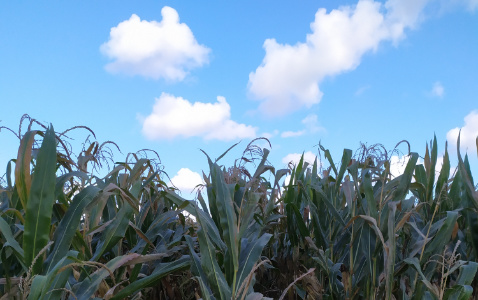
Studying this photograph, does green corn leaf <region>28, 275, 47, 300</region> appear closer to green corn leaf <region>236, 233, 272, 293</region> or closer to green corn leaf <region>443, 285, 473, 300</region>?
green corn leaf <region>236, 233, 272, 293</region>

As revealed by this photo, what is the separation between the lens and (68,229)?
169cm

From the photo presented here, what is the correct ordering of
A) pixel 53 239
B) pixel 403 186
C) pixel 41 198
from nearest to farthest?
pixel 41 198 → pixel 53 239 → pixel 403 186

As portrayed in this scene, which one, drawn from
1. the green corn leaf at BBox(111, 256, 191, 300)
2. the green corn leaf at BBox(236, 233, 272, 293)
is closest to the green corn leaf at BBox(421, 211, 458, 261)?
the green corn leaf at BBox(236, 233, 272, 293)

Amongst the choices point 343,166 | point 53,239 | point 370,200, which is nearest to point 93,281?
point 53,239

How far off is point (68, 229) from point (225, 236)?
572 mm

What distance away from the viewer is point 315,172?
3.20m

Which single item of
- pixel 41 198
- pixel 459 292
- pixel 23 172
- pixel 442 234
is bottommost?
pixel 459 292

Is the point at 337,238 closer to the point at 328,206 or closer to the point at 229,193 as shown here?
the point at 328,206

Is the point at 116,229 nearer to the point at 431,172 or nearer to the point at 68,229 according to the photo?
the point at 68,229

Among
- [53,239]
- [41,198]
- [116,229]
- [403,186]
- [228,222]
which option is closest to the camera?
[41,198]

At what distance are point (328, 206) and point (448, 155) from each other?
3.38 ft

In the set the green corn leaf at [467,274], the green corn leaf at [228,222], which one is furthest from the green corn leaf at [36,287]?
the green corn leaf at [467,274]

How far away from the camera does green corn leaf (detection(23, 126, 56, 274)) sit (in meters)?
1.59

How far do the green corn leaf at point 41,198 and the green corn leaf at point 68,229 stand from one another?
0.08 metres
